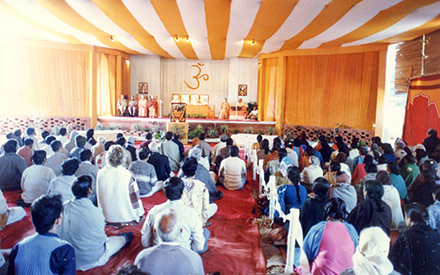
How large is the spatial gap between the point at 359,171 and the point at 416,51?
560 cm

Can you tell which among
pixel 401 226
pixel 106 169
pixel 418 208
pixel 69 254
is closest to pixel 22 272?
pixel 69 254

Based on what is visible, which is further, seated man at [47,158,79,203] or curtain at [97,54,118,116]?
curtain at [97,54,118,116]

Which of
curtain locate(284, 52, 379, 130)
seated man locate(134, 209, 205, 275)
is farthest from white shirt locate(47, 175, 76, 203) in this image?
curtain locate(284, 52, 379, 130)

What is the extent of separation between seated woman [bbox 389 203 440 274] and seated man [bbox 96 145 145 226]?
8.89 ft

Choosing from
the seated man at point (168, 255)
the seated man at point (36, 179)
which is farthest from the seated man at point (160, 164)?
the seated man at point (168, 255)

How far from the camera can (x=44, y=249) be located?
6.38ft

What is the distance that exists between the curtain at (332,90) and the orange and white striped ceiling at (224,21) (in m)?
0.78

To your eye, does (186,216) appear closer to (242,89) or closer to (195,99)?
(242,89)

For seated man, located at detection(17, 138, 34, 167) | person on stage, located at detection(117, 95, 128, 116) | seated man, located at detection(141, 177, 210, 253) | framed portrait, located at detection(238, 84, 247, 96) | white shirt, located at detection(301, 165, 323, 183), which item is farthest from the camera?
framed portrait, located at detection(238, 84, 247, 96)

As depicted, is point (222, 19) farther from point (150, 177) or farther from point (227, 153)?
point (150, 177)

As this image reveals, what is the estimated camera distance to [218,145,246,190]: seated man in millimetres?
5516

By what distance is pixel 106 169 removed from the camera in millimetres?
3688

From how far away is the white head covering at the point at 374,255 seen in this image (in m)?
1.66

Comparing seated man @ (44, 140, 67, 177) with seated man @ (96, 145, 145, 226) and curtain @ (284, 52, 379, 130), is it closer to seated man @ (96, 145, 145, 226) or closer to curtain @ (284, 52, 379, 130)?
seated man @ (96, 145, 145, 226)
